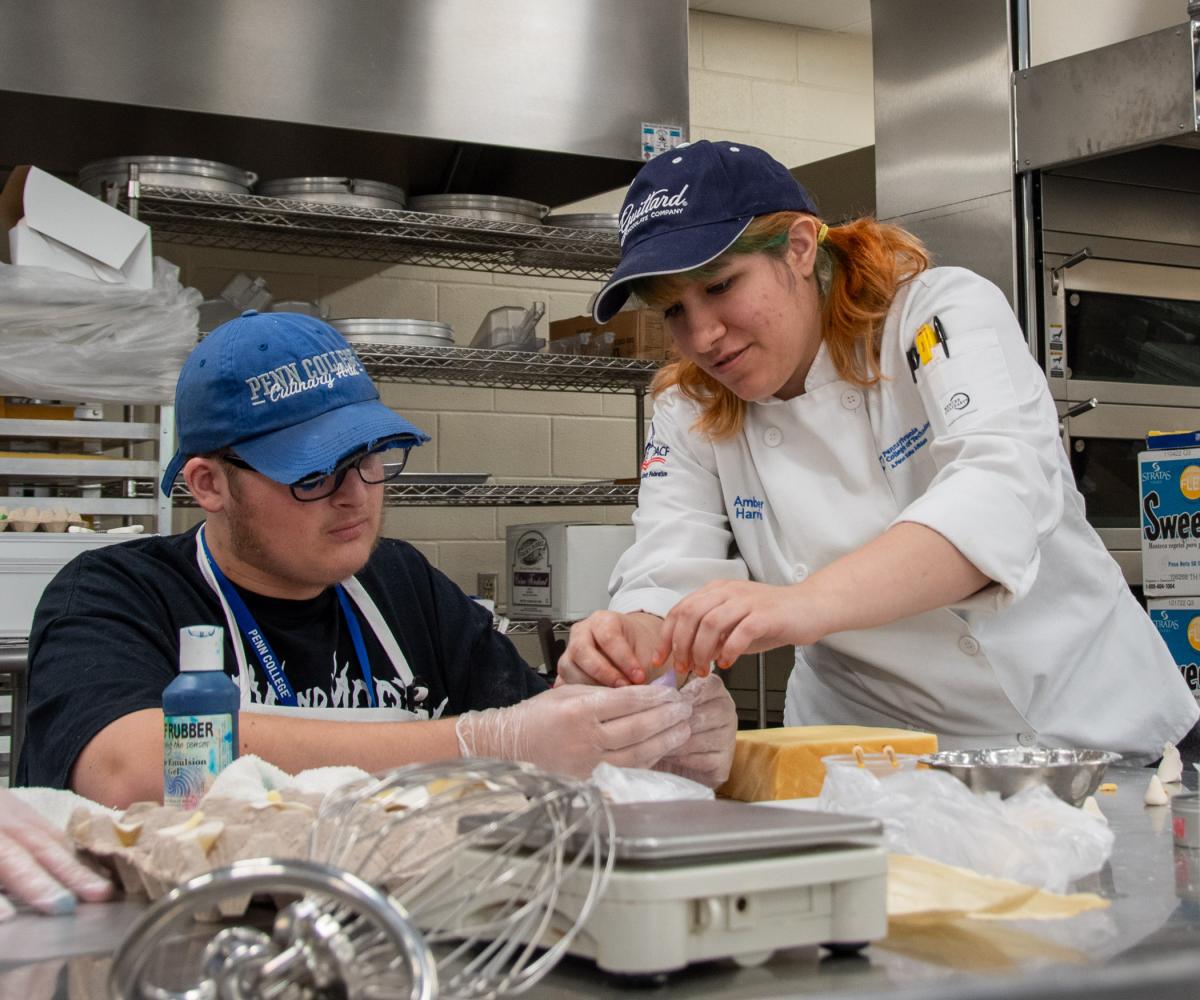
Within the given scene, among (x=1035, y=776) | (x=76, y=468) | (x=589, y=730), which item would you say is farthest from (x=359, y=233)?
(x=1035, y=776)

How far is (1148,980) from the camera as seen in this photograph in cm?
65

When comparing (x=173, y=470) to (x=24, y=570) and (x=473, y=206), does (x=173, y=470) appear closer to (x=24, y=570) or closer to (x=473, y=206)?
(x=24, y=570)

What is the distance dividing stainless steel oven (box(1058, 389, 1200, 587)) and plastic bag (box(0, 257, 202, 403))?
1994 millimetres

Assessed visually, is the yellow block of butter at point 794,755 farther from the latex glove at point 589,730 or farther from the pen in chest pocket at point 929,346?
the pen in chest pocket at point 929,346

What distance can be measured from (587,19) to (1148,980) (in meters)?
3.18

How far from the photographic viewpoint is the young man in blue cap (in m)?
1.31

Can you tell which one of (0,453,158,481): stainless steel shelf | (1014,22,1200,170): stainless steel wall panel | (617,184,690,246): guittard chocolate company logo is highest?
(1014,22,1200,170): stainless steel wall panel

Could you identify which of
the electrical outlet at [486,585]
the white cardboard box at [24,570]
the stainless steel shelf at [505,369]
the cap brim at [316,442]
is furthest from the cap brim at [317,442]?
the electrical outlet at [486,585]

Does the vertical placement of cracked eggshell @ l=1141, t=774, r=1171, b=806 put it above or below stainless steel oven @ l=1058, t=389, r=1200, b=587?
below

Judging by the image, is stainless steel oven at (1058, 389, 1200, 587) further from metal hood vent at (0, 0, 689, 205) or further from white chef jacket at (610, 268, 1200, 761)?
white chef jacket at (610, 268, 1200, 761)

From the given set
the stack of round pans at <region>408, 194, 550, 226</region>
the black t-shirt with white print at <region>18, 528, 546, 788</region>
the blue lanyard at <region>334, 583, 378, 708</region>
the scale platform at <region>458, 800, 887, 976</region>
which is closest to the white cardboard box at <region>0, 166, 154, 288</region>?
the stack of round pans at <region>408, 194, 550, 226</region>

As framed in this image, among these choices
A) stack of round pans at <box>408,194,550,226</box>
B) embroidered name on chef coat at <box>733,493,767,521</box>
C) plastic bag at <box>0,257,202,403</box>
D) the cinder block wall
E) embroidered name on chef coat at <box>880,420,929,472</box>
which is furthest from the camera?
the cinder block wall

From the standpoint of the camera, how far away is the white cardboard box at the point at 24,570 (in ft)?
8.50

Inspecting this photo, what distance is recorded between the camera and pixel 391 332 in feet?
10.4
